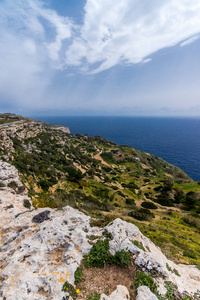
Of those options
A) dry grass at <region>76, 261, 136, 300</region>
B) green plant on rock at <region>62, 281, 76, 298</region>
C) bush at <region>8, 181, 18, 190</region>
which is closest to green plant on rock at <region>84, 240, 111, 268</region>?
dry grass at <region>76, 261, 136, 300</region>

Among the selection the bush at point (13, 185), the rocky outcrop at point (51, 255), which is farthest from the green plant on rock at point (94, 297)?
the bush at point (13, 185)

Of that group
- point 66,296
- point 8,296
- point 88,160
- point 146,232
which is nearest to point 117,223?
point 66,296

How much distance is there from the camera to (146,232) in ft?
63.0

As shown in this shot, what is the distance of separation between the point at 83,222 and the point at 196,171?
116 metres

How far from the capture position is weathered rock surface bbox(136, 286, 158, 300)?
6.70 m

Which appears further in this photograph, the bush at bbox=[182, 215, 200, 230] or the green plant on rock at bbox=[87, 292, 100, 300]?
the bush at bbox=[182, 215, 200, 230]

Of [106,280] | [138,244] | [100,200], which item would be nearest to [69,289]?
[106,280]

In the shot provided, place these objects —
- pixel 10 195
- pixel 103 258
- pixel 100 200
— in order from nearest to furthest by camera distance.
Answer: pixel 103 258, pixel 10 195, pixel 100 200

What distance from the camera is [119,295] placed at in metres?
6.92

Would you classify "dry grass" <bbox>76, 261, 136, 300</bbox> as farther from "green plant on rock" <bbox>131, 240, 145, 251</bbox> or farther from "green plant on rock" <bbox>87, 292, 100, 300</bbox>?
"green plant on rock" <bbox>131, 240, 145, 251</bbox>

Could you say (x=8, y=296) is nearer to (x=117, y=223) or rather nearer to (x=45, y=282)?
(x=45, y=282)

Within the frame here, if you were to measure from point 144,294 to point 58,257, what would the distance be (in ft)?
19.3

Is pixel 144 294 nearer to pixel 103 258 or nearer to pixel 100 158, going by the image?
pixel 103 258

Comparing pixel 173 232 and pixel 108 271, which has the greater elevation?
pixel 108 271
